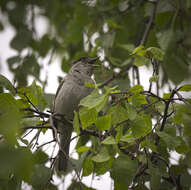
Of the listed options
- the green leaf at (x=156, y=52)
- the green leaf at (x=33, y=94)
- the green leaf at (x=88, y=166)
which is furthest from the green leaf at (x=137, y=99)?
the green leaf at (x=33, y=94)

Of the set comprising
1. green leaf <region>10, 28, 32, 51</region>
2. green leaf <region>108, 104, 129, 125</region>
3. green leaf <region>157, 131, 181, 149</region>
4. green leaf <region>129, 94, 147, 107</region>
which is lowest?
green leaf <region>157, 131, 181, 149</region>

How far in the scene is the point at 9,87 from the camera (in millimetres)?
2145

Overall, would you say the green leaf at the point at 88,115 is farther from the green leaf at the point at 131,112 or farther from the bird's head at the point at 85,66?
the bird's head at the point at 85,66

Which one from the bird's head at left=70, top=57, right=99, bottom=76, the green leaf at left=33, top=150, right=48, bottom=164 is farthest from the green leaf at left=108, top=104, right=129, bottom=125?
the bird's head at left=70, top=57, right=99, bottom=76

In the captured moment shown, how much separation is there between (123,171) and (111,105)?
0.45 m

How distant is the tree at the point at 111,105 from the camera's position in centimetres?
199

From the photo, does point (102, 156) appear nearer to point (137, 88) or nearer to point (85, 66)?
point (137, 88)

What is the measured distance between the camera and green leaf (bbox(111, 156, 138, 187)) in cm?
204

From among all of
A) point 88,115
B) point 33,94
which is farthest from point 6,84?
point 88,115

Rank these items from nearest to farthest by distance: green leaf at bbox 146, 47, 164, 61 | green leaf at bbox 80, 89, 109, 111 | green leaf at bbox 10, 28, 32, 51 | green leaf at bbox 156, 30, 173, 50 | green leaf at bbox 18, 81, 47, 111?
green leaf at bbox 80, 89, 109, 111, green leaf at bbox 146, 47, 164, 61, green leaf at bbox 18, 81, 47, 111, green leaf at bbox 156, 30, 173, 50, green leaf at bbox 10, 28, 32, 51

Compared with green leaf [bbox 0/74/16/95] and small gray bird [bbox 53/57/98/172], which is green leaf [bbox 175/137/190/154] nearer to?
green leaf [bbox 0/74/16/95]

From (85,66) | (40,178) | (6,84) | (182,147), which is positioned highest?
(85,66)

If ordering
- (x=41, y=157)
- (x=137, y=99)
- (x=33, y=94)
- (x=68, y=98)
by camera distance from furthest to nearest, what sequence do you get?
1. (x=68, y=98)
2. (x=41, y=157)
3. (x=33, y=94)
4. (x=137, y=99)

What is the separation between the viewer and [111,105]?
2.11 metres
